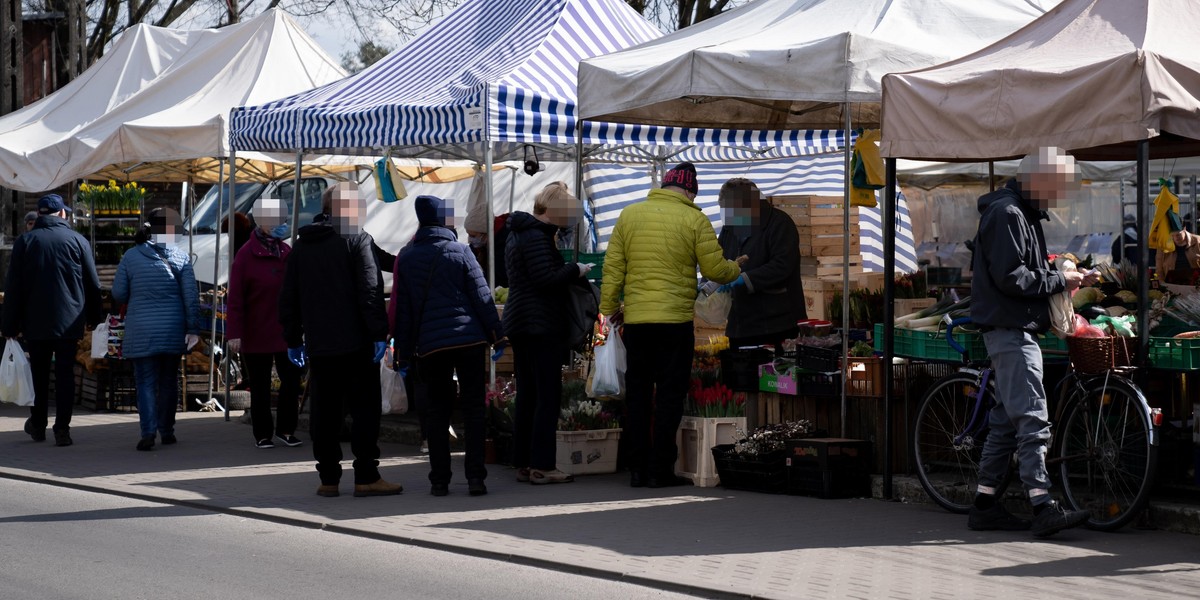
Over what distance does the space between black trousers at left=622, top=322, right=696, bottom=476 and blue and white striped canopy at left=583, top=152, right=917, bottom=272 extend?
353 inches

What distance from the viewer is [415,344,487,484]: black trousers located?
9.28 m

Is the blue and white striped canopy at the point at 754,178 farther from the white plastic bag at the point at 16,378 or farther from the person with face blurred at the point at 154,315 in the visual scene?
the white plastic bag at the point at 16,378

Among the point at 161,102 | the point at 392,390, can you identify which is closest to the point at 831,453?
the point at 392,390

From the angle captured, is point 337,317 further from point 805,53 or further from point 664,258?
point 805,53

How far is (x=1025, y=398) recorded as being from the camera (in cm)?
766

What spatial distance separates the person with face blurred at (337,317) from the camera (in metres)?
9.18

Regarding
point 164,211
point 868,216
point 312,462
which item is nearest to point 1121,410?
point 312,462

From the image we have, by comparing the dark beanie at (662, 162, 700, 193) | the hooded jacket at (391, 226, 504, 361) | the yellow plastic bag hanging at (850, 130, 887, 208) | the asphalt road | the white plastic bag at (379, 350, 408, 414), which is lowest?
the asphalt road

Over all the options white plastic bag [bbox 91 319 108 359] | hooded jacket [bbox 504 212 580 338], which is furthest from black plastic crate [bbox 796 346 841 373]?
white plastic bag [bbox 91 319 108 359]

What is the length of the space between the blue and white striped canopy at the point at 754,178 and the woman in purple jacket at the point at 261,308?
23.4 feet

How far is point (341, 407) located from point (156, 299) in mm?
3273

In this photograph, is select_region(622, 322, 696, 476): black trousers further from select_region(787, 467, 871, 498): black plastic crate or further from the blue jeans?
the blue jeans

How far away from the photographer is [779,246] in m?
10.4

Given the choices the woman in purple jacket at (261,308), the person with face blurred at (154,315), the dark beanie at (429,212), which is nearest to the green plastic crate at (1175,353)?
the dark beanie at (429,212)
